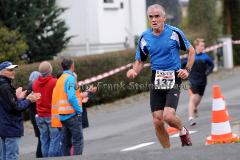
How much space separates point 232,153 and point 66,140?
346cm

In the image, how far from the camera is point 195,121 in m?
14.6

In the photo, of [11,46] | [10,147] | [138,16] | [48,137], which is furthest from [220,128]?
[138,16]

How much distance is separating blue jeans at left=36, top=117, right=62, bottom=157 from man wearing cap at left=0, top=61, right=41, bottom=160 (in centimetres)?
169

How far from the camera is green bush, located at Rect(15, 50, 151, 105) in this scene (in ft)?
63.3

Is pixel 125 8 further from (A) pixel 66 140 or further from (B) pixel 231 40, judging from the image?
(A) pixel 66 140

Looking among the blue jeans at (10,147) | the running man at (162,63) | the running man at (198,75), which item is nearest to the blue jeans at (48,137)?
the blue jeans at (10,147)

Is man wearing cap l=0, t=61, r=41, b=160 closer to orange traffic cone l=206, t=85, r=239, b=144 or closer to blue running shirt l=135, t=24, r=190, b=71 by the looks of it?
blue running shirt l=135, t=24, r=190, b=71

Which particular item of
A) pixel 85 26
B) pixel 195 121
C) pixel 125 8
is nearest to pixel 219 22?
pixel 125 8

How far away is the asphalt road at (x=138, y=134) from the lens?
7.62 meters

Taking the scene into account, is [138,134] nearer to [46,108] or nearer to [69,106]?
[46,108]

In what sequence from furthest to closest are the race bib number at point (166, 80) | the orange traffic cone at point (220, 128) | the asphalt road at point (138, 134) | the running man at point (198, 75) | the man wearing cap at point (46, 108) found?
the running man at point (198, 75) < the man wearing cap at point (46, 108) < the orange traffic cone at point (220, 128) < the race bib number at point (166, 80) < the asphalt road at point (138, 134)

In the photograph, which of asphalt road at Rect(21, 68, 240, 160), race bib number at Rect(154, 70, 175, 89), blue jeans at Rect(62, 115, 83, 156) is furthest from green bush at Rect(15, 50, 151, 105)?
race bib number at Rect(154, 70, 175, 89)

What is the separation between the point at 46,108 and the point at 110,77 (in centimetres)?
998

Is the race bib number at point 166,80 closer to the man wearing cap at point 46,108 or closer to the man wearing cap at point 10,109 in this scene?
the man wearing cap at point 10,109
